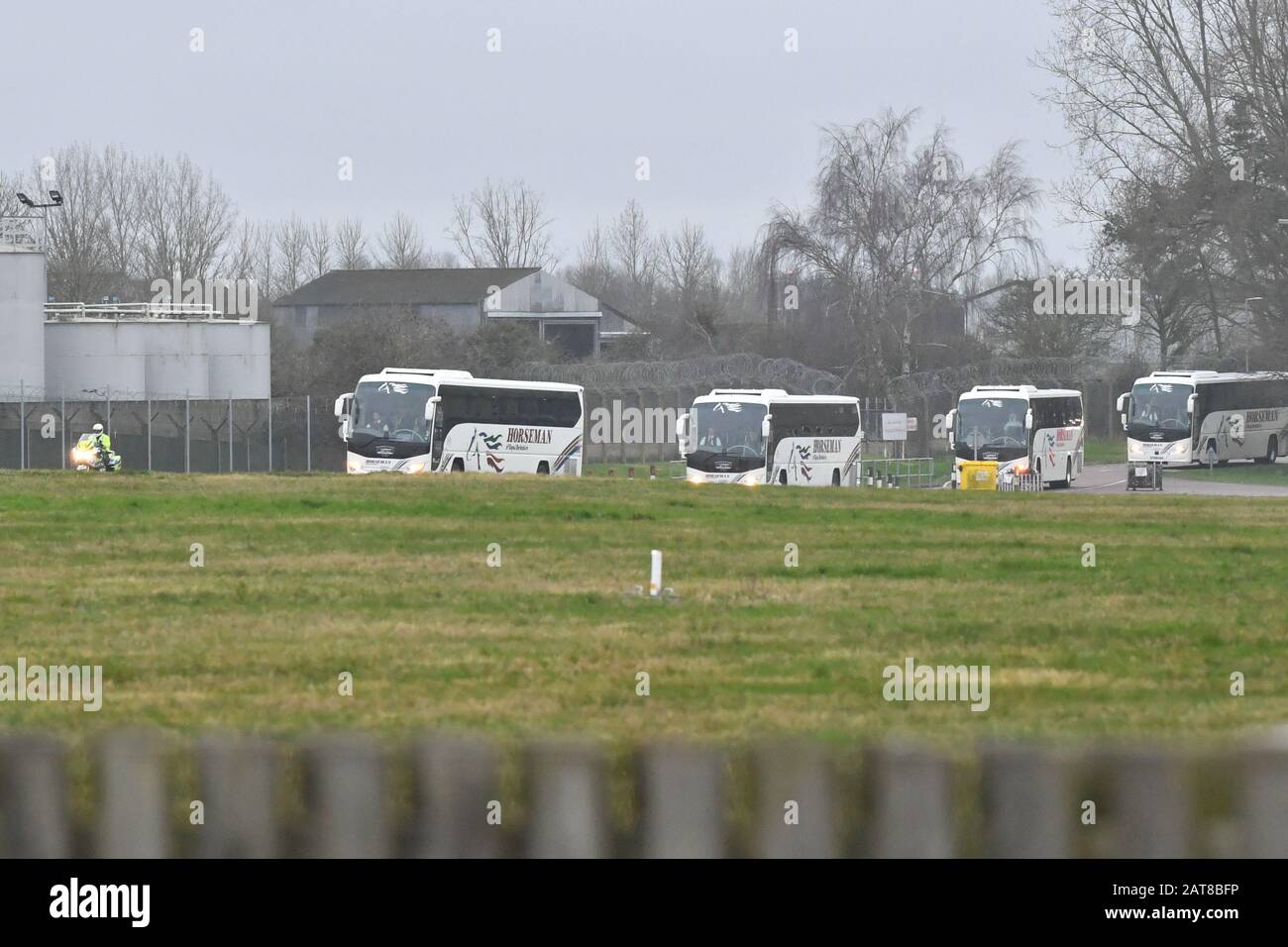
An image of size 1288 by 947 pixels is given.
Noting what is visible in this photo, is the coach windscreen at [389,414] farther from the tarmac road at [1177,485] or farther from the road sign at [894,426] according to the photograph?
the tarmac road at [1177,485]

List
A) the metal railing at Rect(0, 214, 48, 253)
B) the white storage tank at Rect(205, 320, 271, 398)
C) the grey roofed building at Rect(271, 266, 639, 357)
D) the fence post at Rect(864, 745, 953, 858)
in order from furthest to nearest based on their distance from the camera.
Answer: the grey roofed building at Rect(271, 266, 639, 357) < the white storage tank at Rect(205, 320, 271, 398) < the metal railing at Rect(0, 214, 48, 253) < the fence post at Rect(864, 745, 953, 858)

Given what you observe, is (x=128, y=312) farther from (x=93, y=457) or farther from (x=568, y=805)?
(x=568, y=805)

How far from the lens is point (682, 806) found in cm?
845

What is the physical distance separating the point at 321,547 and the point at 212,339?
50851 mm

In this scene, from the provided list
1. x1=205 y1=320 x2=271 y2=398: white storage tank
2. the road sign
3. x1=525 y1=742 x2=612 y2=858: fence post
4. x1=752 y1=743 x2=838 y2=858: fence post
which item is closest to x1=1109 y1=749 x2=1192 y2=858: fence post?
x1=752 y1=743 x2=838 y2=858: fence post

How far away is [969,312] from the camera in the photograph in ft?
260

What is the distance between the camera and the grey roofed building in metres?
105

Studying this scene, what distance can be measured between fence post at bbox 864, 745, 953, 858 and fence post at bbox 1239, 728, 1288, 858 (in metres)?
1.38

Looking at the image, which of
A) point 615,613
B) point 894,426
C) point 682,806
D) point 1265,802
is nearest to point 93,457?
point 894,426

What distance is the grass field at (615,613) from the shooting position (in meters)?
10.8

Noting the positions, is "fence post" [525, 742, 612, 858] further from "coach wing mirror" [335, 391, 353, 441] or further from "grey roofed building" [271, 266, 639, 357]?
"grey roofed building" [271, 266, 639, 357]

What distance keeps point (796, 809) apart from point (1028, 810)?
107 cm
